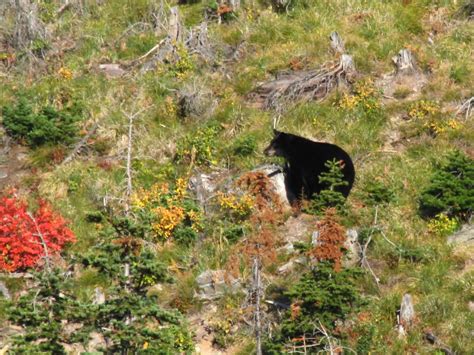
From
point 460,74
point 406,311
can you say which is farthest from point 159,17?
point 406,311

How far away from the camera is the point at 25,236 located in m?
15.9

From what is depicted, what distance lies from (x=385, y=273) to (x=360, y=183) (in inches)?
107

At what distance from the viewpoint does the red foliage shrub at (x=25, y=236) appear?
52.4 ft

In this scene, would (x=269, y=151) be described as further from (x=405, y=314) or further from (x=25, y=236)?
(x=405, y=314)

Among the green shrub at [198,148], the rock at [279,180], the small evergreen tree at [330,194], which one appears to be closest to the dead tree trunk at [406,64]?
the rock at [279,180]

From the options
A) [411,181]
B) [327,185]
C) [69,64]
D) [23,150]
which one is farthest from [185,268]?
[69,64]

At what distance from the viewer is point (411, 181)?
1689 cm

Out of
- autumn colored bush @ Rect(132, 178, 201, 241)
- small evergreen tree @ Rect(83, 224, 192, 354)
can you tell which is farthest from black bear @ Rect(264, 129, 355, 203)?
small evergreen tree @ Rect(83, 224, 192, 354)

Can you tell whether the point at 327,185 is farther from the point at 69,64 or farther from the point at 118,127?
the point at 69,64

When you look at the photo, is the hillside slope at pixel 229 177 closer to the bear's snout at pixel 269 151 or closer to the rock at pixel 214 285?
the rock at pixel 214 285

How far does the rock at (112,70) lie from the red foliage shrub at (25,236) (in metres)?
6.08

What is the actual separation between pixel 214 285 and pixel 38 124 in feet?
23.5

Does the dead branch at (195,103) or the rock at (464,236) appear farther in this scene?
the dead branch at (195,103)

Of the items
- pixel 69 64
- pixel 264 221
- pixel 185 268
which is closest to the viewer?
pixel 264 221
